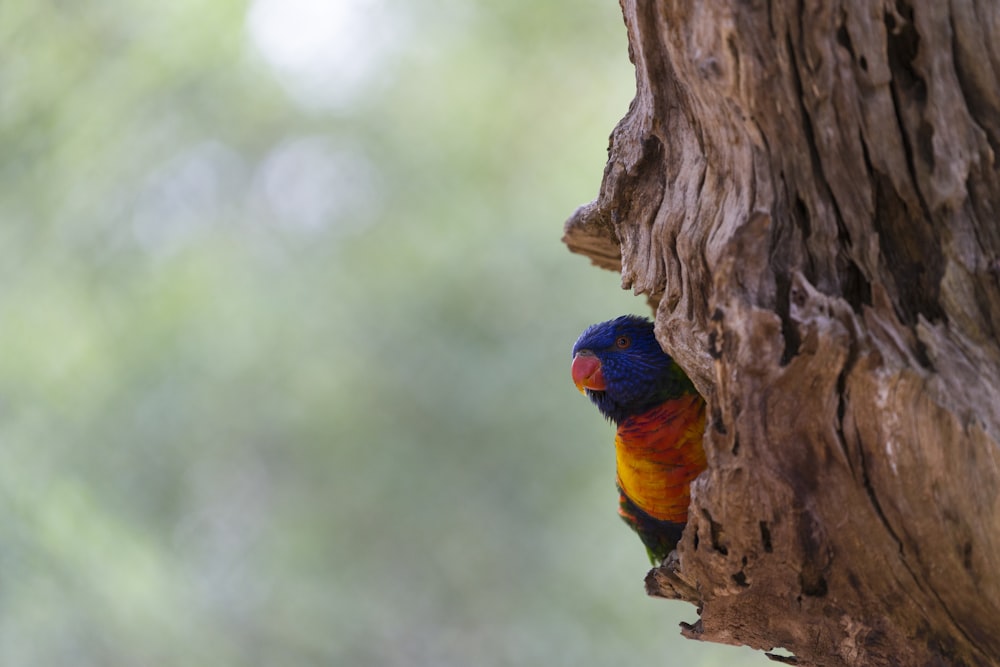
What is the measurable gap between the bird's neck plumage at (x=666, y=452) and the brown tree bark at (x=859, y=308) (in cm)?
87

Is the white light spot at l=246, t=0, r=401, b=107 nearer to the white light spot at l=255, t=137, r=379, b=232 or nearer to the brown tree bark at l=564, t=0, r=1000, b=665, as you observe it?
the white light spot at l=255, t=137, r=379, b=232

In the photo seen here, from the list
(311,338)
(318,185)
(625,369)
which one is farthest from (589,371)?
(318,185)

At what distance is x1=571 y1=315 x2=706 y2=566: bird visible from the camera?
258 centimetres

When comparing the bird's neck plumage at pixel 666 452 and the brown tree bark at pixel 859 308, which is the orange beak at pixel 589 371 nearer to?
the bird's neck plumage at pixel 666 452

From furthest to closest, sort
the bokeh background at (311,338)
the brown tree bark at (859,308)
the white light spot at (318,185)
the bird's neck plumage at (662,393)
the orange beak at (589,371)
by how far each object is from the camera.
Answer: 1. the white light spot at (318,185)
2. the bokeh background at (311,338)
3. the orange beak at (589,371)
4. the bird's neck plumage at (662,393)
5. the brown tree bark at (859,308)

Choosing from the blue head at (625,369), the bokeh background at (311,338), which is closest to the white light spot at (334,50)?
the bokeh background at (311,338)

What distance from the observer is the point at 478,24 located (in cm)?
729

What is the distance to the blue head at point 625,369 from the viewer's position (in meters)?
2.69

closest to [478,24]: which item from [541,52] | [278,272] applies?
[541,52]

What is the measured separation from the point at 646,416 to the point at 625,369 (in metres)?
0.19

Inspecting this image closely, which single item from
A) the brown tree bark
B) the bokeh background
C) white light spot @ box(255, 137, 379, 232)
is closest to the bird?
the brown tree bark

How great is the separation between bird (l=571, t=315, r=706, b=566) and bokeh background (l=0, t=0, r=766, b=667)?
13.2 ft

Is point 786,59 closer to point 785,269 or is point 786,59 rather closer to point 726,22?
point 726,22

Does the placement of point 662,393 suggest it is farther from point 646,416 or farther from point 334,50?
point 334,50
